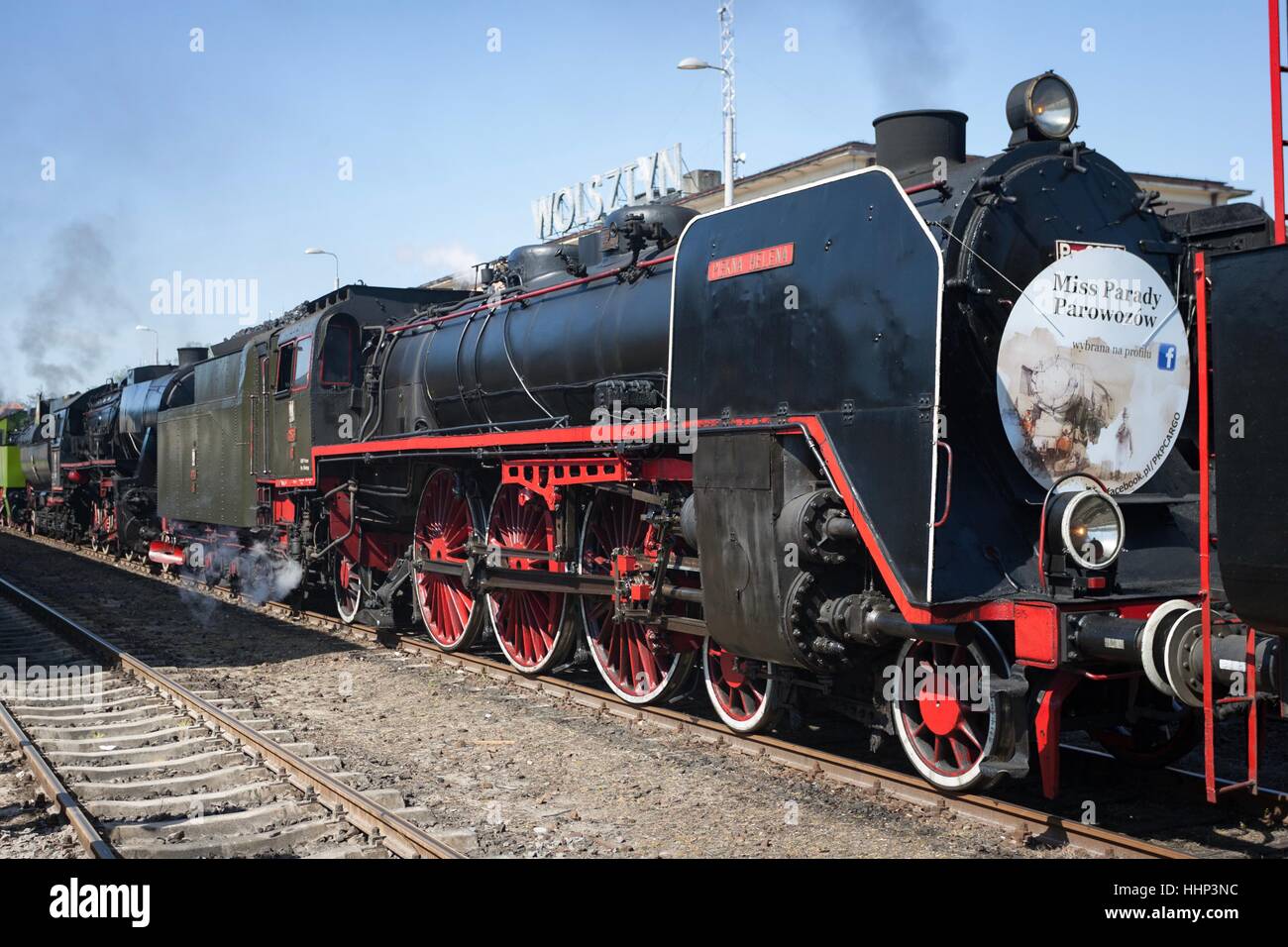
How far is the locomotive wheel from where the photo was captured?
331 inches

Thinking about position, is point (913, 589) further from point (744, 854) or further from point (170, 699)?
point (170, 699)

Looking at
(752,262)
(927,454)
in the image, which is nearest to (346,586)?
(752,262)

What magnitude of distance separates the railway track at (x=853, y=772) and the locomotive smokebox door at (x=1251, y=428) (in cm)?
162

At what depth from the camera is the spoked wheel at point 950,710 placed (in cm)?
570

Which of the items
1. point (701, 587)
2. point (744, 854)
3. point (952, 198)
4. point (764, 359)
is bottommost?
point (744, 854)

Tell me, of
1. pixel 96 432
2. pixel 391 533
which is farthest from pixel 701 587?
pixel 96 432

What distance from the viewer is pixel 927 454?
18.2 ft

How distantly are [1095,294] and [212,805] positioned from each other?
17.8ft

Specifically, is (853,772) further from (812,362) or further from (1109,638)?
(812,362)

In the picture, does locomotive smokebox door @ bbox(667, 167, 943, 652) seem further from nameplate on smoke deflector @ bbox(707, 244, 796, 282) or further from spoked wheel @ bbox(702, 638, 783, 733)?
spoked wheel @ bbox(702, 638, 783, 733)

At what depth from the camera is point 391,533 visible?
12.6 m

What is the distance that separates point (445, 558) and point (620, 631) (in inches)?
108

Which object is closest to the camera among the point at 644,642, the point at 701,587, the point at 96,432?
the point at 701,587

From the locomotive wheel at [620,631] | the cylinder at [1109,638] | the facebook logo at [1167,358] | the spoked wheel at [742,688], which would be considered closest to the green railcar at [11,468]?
the locomotive wheel at [620,631]
